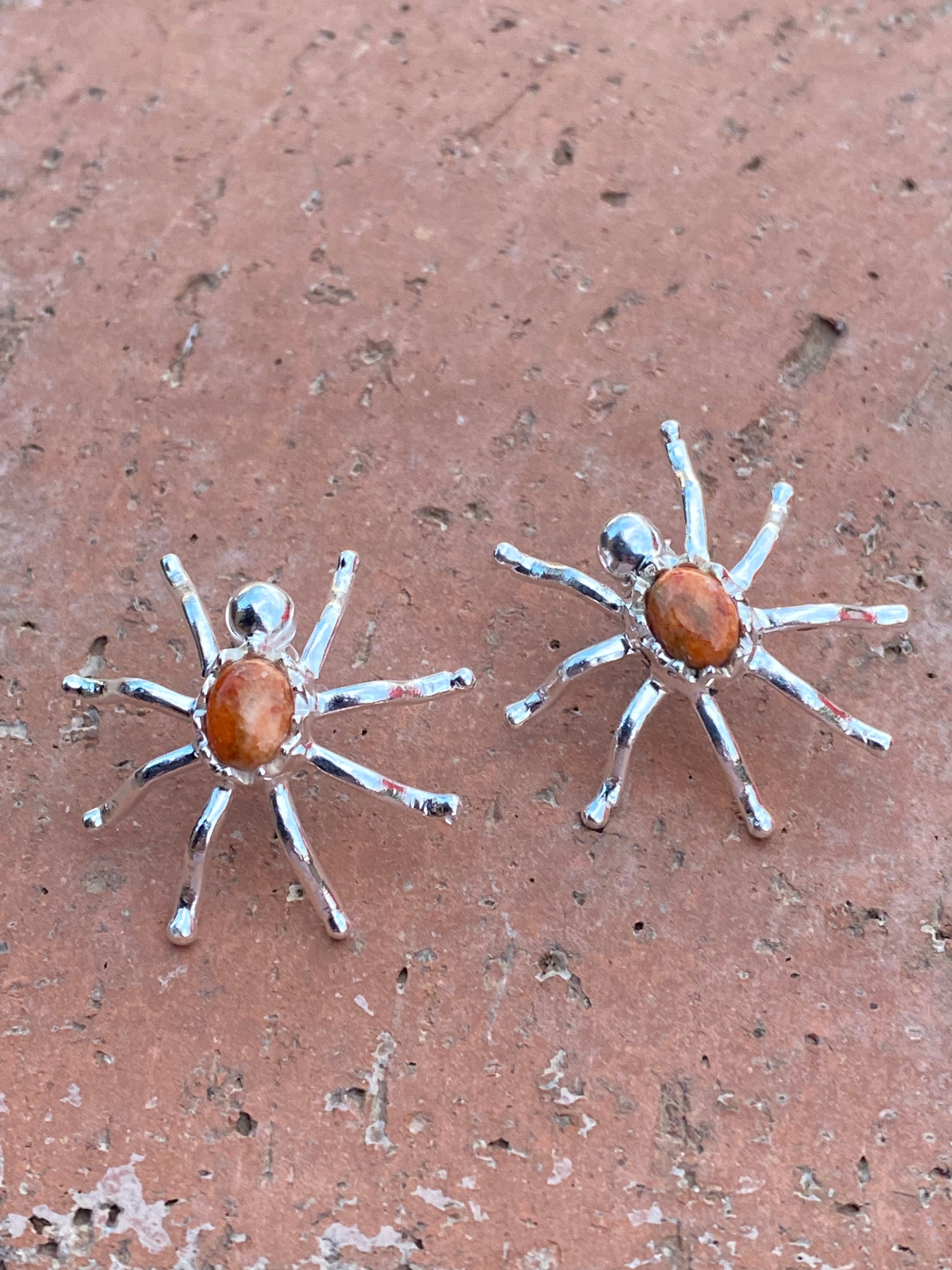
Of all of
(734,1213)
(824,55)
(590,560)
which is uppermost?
(824,55)

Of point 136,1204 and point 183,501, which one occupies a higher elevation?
point 183,501

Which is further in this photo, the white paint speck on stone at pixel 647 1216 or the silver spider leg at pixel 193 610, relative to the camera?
the silver spider leg at pixel 193 610

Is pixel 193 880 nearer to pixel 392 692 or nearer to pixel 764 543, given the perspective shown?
pixel 392 692

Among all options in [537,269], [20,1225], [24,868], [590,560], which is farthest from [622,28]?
[20,1225]

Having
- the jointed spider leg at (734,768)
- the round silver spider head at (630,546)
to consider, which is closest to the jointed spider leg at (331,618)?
the round silver spider head at (630,546)

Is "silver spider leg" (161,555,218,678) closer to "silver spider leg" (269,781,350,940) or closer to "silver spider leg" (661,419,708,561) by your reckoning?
"silver spider leg" (269,781,350,940)

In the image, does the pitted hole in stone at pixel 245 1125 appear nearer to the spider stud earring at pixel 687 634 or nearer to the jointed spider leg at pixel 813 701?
the spider stud earring at pixel 687 634

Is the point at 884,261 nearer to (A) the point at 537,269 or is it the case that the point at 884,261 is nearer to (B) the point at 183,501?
(A) the point at 537,269
